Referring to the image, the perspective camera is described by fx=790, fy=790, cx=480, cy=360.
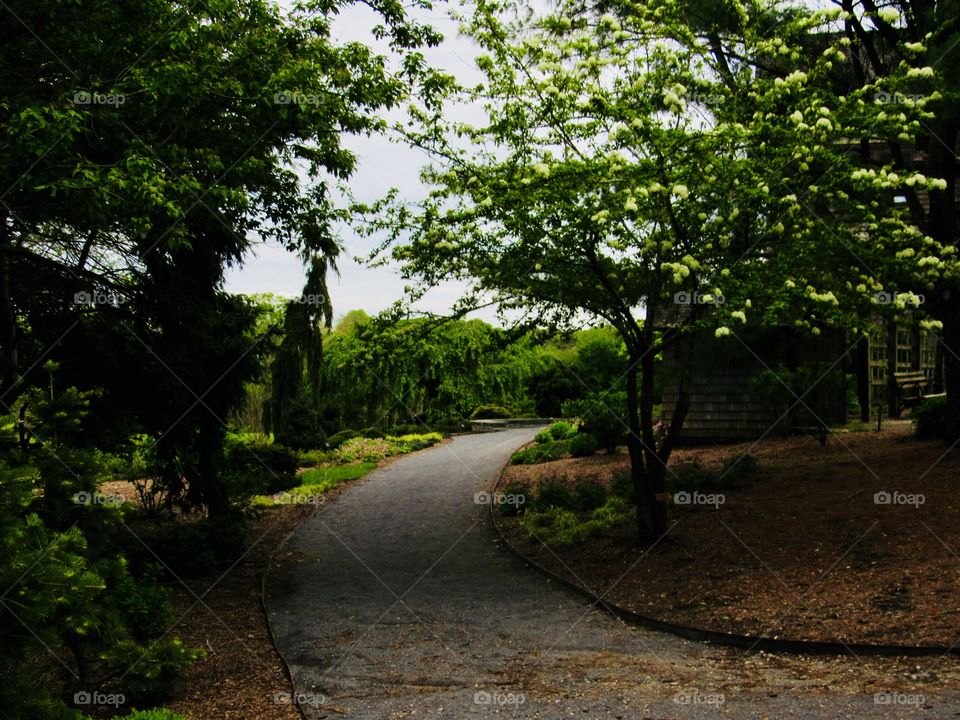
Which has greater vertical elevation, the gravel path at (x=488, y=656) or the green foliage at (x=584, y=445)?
the green foliage at (x=584, y=445)

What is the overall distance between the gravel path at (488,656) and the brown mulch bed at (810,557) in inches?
23.7

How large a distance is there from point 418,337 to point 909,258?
Result: 19.7 feet

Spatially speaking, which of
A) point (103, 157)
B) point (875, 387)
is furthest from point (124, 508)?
point (875, 387)

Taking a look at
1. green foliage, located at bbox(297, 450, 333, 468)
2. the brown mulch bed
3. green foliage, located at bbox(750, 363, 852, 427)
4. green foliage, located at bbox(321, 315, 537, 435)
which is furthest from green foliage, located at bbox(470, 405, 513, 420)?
the brown mulch bed

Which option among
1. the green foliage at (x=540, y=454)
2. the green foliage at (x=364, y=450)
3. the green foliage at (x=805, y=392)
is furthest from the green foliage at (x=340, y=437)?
the green foliage at (x=805, y=392)

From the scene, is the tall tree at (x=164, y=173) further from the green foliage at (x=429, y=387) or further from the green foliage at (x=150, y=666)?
the green foliage at (x=429, y=387)

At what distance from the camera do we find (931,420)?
A: 13875mm

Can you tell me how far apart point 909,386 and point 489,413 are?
19.5 metres

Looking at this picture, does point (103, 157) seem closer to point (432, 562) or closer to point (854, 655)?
point (432, 562)

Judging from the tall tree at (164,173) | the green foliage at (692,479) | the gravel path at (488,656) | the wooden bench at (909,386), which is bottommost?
the gravel path at (488,656)

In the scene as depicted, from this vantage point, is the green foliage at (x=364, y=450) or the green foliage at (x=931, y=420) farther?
the green foliage at (x=364, y=450)

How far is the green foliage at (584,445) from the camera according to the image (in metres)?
19.0

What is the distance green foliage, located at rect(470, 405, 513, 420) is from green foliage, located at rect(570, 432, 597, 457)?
50.4 feet

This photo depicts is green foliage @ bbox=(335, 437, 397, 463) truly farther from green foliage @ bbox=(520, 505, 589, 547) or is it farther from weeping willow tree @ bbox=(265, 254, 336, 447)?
green foliage @ bbox=(520, 505, 589, 547)
